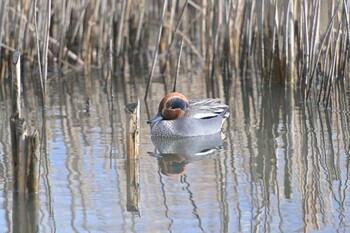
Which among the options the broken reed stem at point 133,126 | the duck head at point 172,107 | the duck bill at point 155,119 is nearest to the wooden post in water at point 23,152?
the broken reed stem at point 133,126

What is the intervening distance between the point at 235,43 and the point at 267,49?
2.27ft

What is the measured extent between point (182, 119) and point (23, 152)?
8.07 feet

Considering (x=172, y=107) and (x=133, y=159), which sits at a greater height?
(x=172, y=107)

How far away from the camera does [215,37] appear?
9.65 m

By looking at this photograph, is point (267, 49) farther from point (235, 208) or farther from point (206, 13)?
point (235, 208)

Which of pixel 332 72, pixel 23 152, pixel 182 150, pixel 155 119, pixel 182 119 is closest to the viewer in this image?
pixel 23 152

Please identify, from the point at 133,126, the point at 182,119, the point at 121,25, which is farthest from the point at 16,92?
the point at 121,25

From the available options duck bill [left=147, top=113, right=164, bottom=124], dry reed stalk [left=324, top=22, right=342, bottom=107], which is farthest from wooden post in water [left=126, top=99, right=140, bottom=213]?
dry reed stalk [left=324, top=22, right=342, bottom=107]

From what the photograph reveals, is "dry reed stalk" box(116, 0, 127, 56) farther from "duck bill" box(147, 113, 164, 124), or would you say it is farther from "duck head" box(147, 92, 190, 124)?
"duck bill" box(147, 113, 164, 124)

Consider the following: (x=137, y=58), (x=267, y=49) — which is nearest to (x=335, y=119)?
(x=267, y=49)

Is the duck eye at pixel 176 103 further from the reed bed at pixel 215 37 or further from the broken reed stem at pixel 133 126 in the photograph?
the broken reed stem at pixel 133 126

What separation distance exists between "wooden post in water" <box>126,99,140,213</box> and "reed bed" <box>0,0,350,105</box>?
1.86 m

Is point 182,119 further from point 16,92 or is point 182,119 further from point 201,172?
point 16,92

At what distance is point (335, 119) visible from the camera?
7754 millimetres
